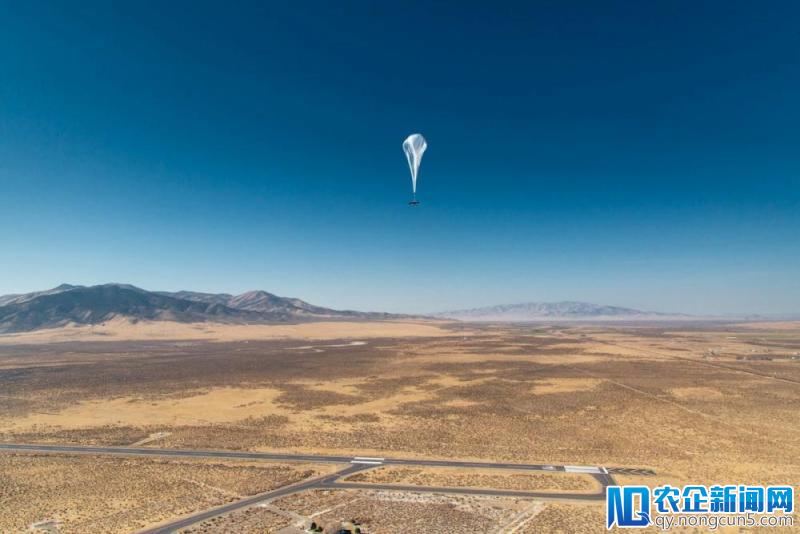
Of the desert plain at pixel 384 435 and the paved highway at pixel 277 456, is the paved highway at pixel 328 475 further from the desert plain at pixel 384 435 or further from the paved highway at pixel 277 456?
the desert plain at pixel 384 435

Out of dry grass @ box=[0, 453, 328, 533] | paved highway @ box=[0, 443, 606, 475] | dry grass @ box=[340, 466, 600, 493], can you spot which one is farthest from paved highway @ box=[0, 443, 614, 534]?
dry grass @ box=[0, 453, 328, 533]

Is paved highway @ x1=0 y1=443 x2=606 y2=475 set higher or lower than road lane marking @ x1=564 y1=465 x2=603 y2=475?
lower

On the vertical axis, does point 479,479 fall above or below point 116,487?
below

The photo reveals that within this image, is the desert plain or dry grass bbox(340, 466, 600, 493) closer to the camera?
the desert plain

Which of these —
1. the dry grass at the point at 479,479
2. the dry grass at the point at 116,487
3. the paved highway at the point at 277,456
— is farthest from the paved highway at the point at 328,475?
the dry grass at the point at 116,487

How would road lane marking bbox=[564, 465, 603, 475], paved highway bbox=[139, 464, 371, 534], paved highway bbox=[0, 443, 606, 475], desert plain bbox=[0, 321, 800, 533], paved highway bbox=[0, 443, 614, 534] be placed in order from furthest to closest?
paved highway bbox=[0, 443, 606, 475], road lane marking bbox=[564, 465, 603, 475], paved highway bbox=[0, 443, 614, 534], desert plain bbox=[0, 321, 800, 533], paved highway bbox=[139, 464, 371, 534]

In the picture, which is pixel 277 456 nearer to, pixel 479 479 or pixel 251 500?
pixel 251 500

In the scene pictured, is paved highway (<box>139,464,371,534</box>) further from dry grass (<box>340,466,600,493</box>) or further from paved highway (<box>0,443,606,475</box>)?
paved highway (<box>0,443,606,475</box>)

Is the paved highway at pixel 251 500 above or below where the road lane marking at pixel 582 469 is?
above

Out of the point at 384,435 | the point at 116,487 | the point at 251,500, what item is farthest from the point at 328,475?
the point at 116,487
